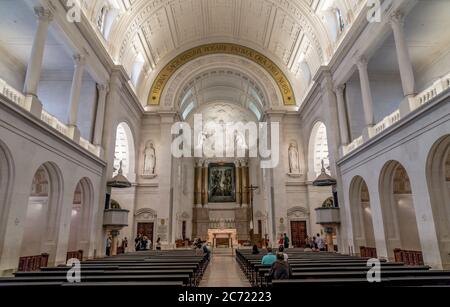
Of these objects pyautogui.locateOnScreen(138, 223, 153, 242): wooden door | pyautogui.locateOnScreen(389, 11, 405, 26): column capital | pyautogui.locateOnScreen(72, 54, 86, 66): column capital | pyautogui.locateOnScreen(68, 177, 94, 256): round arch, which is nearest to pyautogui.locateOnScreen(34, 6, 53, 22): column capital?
pyautogui.locateOnScreen(72, 54, 86, 66): column capital

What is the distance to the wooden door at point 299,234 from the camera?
776 inches

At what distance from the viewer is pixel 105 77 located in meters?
15.0

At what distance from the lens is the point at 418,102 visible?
364 inches

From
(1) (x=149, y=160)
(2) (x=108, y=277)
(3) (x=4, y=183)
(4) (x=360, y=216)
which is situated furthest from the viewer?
(1) (x=149, y=160)

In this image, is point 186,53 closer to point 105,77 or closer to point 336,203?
point 105,77

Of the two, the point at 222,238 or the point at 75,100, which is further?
the point at 222,238

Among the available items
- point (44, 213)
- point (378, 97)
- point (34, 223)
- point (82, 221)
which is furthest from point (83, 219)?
point (378, 97)

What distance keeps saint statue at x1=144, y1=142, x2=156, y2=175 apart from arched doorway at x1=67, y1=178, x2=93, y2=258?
6952 mm

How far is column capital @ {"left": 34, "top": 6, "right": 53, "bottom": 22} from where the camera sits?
9.70 metres

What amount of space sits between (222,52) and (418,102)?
52.6 ft

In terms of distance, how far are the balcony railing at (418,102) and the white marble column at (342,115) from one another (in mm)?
577

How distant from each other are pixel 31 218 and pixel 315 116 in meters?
16.0

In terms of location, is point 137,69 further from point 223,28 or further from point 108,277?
point 108,277
